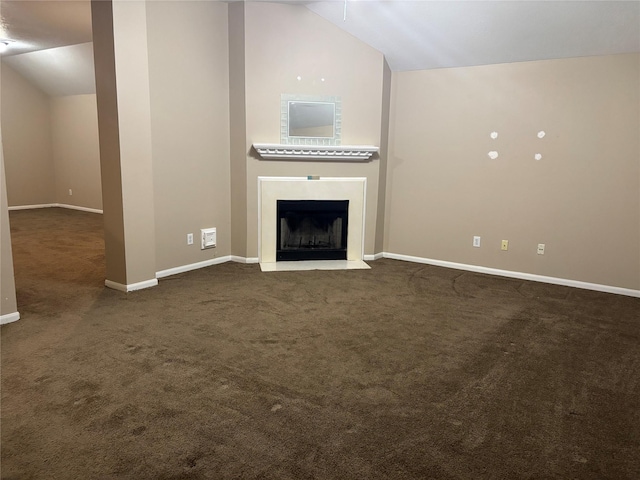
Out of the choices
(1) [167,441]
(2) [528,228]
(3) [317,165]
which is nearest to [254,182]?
(3) [317,165]

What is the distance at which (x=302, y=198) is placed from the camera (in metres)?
4.84

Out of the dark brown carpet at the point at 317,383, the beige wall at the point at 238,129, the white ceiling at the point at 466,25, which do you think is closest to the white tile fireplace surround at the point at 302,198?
the beige wall at the point at 238,129

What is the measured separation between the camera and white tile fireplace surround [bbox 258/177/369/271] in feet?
15.6

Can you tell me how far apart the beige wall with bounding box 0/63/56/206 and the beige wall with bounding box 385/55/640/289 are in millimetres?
7117

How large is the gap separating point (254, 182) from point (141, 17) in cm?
180

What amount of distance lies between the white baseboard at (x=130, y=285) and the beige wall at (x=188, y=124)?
0.33 meters

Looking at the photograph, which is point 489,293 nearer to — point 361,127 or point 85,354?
point 361,127

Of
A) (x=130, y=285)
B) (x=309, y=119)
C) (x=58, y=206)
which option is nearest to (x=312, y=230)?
(x=309, y=119)

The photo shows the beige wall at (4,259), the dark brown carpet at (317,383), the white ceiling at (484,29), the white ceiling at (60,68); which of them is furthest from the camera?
the white ceiling at (60,68)

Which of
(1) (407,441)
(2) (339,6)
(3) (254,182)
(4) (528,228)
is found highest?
(2) (339,6)

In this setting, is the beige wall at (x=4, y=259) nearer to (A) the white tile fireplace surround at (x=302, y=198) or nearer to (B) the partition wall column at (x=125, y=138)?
(B) the partition wall column at (x=125, y=138)

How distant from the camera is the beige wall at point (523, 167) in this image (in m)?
3.98

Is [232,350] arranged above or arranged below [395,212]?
below

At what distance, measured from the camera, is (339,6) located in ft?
14.3
